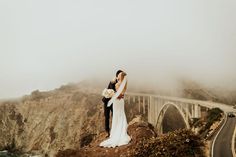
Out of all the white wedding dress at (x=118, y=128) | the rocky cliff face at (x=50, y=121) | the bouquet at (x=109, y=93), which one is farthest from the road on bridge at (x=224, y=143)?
the rocky cliff face at (x=50, y=121)

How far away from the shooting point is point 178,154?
15609 millimetres

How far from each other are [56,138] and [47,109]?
19513 millimetres

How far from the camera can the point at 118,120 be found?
1773cm

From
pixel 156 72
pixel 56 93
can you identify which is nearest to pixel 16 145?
pixel 56 93

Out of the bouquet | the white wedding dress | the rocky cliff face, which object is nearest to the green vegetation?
the white wedding dress

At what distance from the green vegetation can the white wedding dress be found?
4.50ft

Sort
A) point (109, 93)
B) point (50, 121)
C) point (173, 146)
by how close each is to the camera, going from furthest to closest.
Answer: point (50, 121) < point (109, 93) < point (173, 146)

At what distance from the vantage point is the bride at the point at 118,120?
57.3 ft

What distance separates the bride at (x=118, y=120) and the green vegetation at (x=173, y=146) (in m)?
1.39

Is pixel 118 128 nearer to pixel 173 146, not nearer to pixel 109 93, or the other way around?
pixel 109 93

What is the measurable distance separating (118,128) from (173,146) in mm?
3227

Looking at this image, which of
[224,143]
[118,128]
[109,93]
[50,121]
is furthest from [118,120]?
[50,121]

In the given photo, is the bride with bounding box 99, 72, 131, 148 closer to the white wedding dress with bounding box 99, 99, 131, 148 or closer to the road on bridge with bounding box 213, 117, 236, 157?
the white wedding dress with bounding box 99, 99, 131, 148

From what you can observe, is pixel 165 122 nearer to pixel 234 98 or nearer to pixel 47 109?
pixel 234 98
